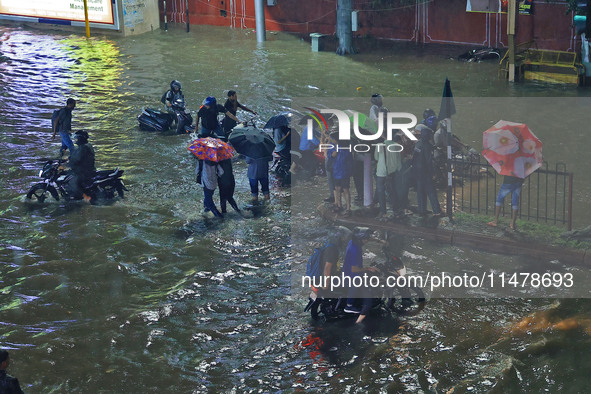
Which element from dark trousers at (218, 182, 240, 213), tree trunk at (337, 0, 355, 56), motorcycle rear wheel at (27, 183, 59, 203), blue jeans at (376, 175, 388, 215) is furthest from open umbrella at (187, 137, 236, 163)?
tree trunk at (337, 0, 355, 56)

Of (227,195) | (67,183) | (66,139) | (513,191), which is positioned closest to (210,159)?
(227,195)

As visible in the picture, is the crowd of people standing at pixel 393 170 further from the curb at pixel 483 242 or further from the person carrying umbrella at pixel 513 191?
the person carrying umbrella at pixel 513 191

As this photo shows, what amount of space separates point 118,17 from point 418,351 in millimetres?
26587

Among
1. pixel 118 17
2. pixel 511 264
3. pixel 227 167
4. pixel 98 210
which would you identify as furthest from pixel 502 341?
pixel 118 17

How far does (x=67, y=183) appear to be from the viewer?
15391mm

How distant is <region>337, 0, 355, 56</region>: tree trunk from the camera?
2862 cm

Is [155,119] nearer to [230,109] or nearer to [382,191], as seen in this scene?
[230,109]

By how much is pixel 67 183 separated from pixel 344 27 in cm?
1590

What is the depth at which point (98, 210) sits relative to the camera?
49.6 feet

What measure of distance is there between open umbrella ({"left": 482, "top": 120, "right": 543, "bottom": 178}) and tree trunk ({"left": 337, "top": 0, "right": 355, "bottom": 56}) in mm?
16281

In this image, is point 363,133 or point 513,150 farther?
point 363,133

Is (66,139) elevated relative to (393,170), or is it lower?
elevated

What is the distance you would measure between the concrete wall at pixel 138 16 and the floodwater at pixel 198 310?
547 inches

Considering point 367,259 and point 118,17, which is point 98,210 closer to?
point 367,259
